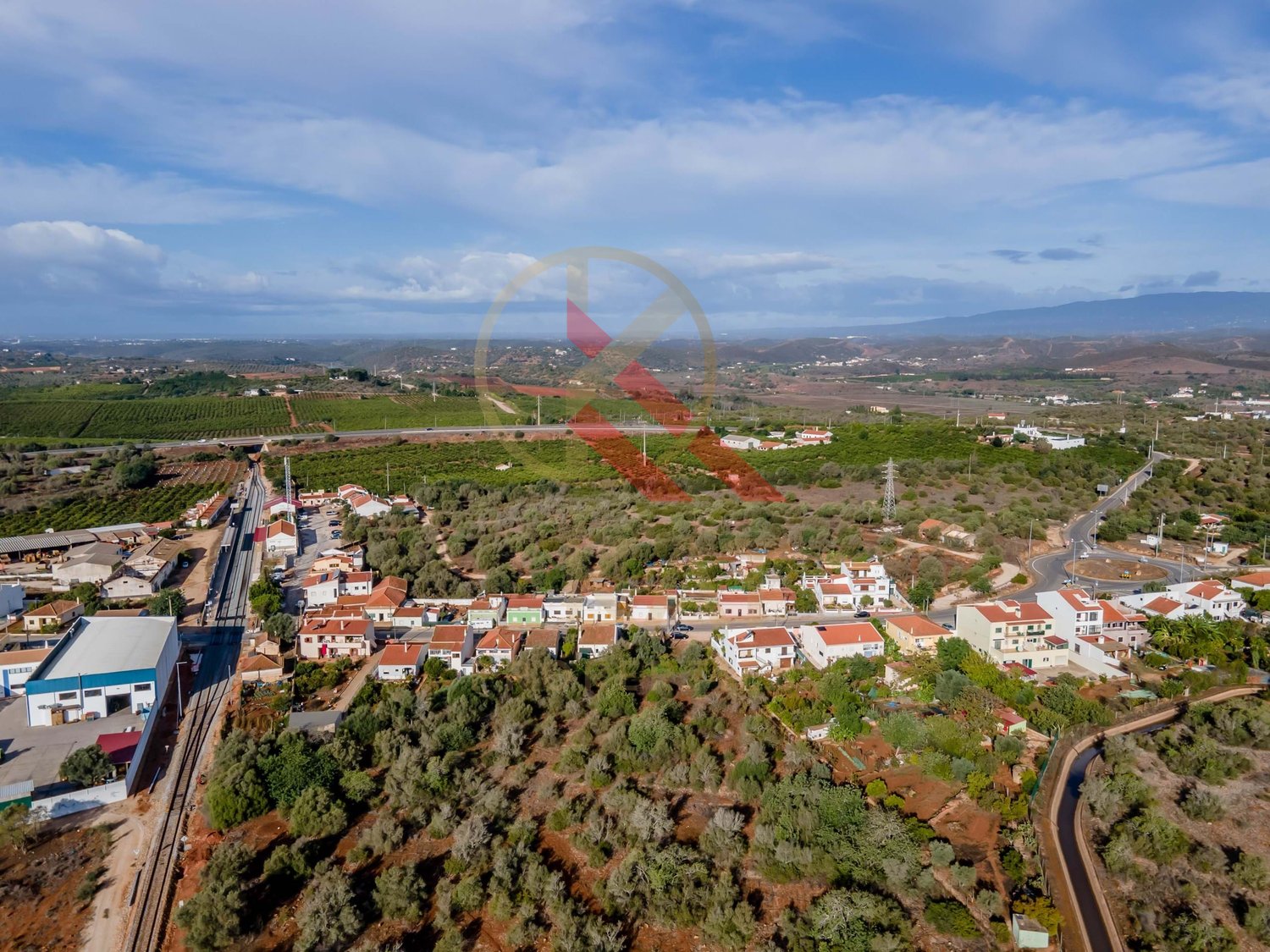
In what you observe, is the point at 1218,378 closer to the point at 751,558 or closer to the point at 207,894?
the point at 751,558

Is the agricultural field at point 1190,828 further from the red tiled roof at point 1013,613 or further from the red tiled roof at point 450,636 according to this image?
the red tiled roof at point 450,636

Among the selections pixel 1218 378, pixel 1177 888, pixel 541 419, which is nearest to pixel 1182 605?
pixel 1177 888

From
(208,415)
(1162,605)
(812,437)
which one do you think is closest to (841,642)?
(1162,605)

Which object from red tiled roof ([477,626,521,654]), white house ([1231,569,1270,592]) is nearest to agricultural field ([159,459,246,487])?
red tiled roof ([477,626,521,654])

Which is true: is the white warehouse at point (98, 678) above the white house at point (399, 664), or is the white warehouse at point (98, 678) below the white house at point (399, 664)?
above

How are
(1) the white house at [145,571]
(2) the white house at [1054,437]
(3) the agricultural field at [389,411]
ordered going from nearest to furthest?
(1) the white house at [145,571] < (2) the white house at [1054,437] < (3) the agricultural field at [389,411]

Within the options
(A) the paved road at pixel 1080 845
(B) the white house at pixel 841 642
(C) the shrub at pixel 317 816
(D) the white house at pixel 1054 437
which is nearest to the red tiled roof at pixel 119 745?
(C) the shrub at pixel 317 816

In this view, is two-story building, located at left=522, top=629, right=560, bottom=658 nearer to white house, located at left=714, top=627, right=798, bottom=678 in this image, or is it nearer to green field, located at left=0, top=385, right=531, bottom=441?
white house, located at left=714, top=627, right=798, bottom=678
